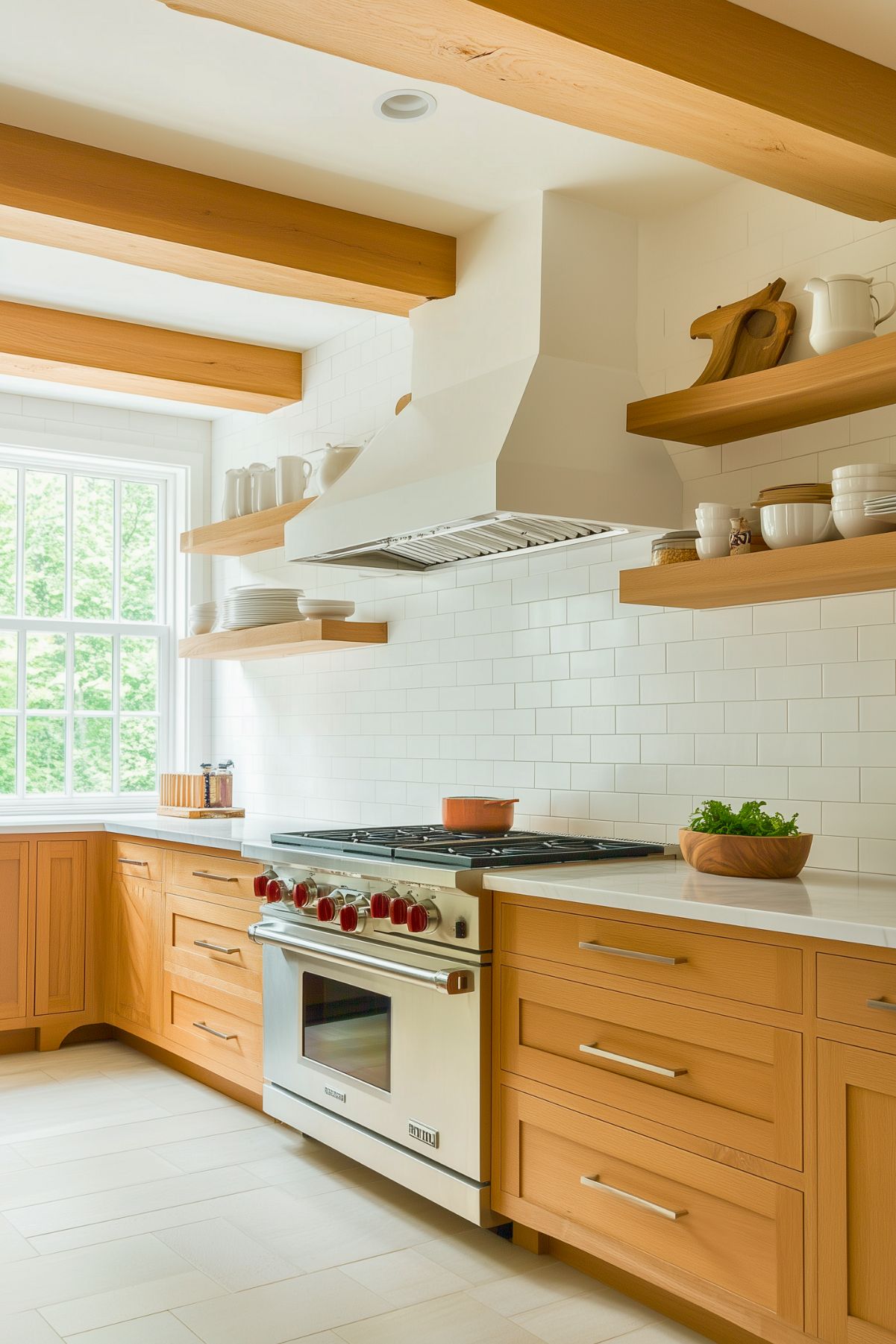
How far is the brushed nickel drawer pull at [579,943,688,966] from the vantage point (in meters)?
2.32

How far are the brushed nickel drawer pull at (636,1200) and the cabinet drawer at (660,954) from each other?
0.43 m

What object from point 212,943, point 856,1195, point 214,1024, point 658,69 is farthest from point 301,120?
point 214,1024

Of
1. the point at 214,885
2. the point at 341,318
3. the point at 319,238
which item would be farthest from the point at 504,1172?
the point at 341,318

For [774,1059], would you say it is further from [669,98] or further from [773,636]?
[669,98]

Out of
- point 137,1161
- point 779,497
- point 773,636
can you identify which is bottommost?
point 137,1161

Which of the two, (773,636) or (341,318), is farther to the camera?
(341,318)

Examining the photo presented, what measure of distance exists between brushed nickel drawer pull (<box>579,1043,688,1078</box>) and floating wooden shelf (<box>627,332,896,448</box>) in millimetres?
1513

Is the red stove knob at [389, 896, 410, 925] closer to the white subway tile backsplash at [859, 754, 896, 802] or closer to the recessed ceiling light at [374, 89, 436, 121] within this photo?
the white subway tile backsplash at [859, 754, 896, 802]

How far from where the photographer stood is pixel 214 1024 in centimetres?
405

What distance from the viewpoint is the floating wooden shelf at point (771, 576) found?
2461 millimetres

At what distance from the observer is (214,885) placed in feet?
13.3

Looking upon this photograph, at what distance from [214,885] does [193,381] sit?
79.4 inches

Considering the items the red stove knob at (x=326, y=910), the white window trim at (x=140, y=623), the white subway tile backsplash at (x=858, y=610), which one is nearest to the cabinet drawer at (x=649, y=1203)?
the red stove knob at (x=326, y=910)

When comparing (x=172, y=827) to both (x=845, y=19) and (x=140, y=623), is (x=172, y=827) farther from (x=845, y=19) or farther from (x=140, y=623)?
(x=845, y=19)
